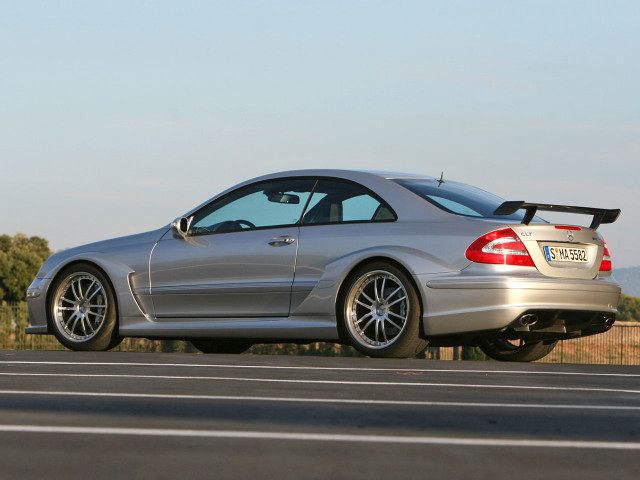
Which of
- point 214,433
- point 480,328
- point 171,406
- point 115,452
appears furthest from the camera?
point 480,328

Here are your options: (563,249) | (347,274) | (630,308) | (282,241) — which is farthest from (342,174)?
(630,308)

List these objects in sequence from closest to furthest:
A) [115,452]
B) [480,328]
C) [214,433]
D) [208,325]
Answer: [115,452] < [214,433] < [480,328] < [208,325]

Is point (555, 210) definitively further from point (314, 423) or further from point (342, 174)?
point (314, 423)

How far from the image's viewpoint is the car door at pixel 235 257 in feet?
30.7

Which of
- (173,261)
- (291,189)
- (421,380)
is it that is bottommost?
(421,380)

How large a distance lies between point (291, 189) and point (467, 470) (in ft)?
20.6

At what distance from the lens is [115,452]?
3836 millimetres

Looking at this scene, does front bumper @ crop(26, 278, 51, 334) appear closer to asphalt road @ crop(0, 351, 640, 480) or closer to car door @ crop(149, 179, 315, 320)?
car door @ crop(149, 179, 315, 320)

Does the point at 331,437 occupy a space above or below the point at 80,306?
below

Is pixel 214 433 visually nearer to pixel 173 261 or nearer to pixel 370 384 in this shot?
pixel 370 384

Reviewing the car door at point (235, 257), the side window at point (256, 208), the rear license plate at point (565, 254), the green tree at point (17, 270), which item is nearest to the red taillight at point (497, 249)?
the rear license plate at point (565, 254)

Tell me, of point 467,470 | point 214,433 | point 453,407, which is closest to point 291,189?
point 453,407

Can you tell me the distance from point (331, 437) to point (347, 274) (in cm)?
468

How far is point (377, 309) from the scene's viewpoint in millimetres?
8711
